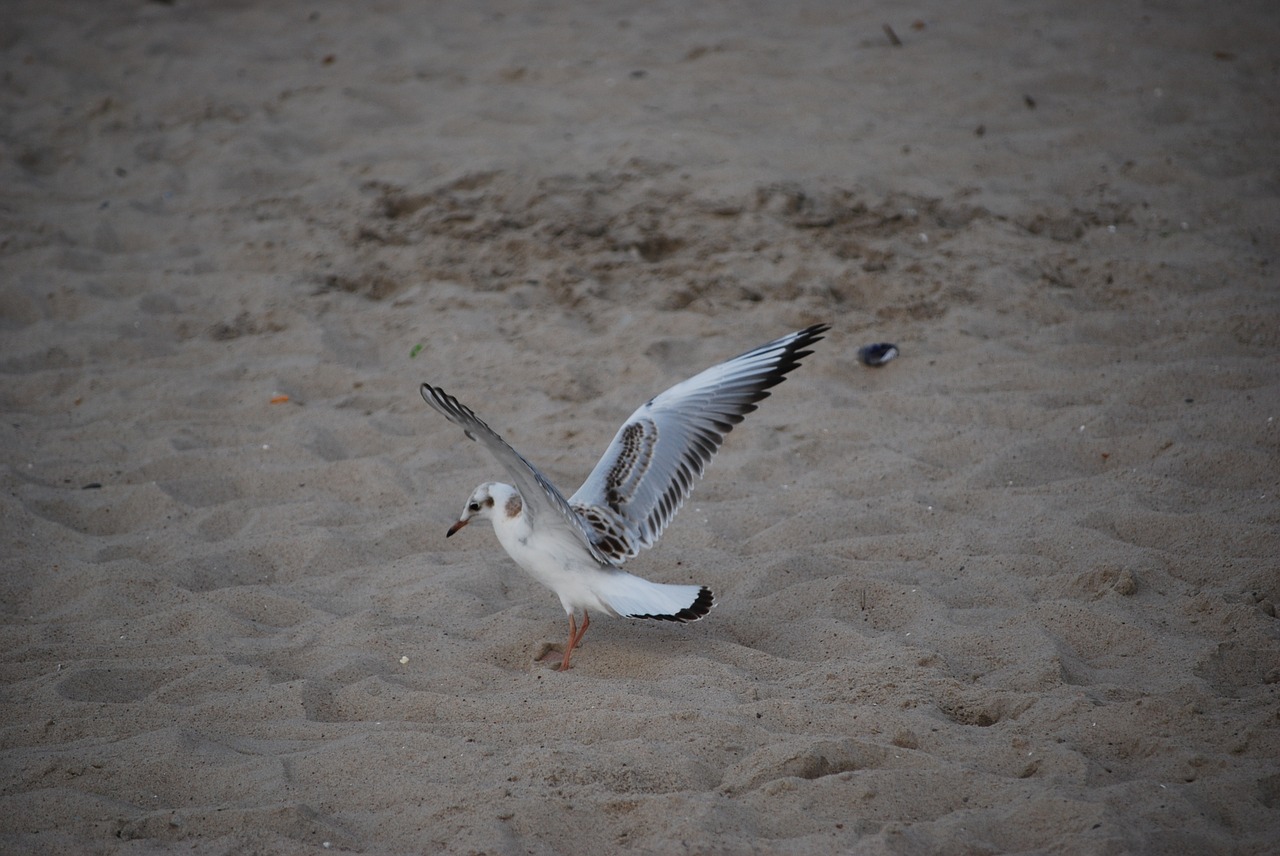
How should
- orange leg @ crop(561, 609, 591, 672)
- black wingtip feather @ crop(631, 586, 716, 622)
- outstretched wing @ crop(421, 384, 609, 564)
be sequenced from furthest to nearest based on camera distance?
1. orange leg @ crop(561, 609, 591, 672)
2. black wingtip feather @ crop(631, 586, 716, 622)
3. outstretched wing @ crop(421, 384, 609, 564)

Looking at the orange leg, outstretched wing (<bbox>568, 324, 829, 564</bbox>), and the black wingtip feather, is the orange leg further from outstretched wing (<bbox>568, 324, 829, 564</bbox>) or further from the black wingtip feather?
the black wingtip feather

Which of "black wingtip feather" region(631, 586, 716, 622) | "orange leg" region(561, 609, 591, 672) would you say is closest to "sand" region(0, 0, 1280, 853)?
"orange leg" region(561, 609, 591, 672)

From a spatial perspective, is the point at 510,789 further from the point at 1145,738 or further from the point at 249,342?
the point at 249,342

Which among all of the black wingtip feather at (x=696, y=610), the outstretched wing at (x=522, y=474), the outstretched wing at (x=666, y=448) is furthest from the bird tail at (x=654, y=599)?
the outstretched wing at (x=666, y=448)

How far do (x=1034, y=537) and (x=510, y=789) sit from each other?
2.08 m

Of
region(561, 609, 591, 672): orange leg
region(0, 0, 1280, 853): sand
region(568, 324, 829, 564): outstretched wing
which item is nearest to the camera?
region(0, 0, 1280, 853): sand

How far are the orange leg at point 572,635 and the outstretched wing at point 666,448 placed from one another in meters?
0.23

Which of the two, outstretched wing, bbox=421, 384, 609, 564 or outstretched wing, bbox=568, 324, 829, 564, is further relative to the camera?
outstretched wing, bbox=568, 324, 829, 564

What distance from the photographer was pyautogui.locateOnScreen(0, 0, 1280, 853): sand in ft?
9.45

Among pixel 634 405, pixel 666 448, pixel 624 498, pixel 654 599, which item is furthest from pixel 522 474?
pixel 634 405

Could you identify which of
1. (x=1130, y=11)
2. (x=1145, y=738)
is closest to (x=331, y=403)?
(x=1145, y=738)

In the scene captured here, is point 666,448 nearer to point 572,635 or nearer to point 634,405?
point 572,635

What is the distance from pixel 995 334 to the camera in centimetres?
527

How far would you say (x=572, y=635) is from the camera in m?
3.60
